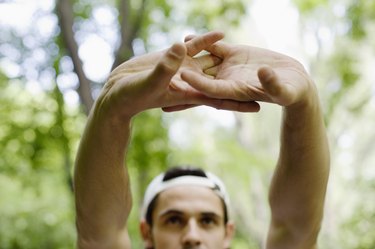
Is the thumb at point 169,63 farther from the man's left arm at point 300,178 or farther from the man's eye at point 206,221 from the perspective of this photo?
the man's eye at point 206,221

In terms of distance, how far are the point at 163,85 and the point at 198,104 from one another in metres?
0.16

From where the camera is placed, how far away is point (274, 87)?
1.76m

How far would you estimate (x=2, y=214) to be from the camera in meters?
8.96

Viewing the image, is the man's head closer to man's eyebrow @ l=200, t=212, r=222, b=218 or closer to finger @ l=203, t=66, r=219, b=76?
man's eyebrow @ l=200, t=212, r=222, b=218

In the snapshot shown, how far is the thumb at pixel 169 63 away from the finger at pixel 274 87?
0.74ft

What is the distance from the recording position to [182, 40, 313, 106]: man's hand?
1.79 meters

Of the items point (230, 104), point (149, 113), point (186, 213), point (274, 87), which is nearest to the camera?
point (274, 87)

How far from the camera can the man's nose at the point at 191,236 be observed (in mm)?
2514

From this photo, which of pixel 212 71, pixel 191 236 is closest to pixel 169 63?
pixel 212 71

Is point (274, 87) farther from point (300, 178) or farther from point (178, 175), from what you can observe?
point (178, 175)

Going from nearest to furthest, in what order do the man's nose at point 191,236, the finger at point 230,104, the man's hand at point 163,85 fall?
the man's hand at point 163,85, the finger at point 230,104, the man's nose at point 191,236

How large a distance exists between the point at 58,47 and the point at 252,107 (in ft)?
16.8

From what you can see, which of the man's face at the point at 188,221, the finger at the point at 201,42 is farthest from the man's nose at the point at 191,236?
the finger at the point at 201,42

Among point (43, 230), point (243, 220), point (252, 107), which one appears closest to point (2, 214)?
point (43, 230)
